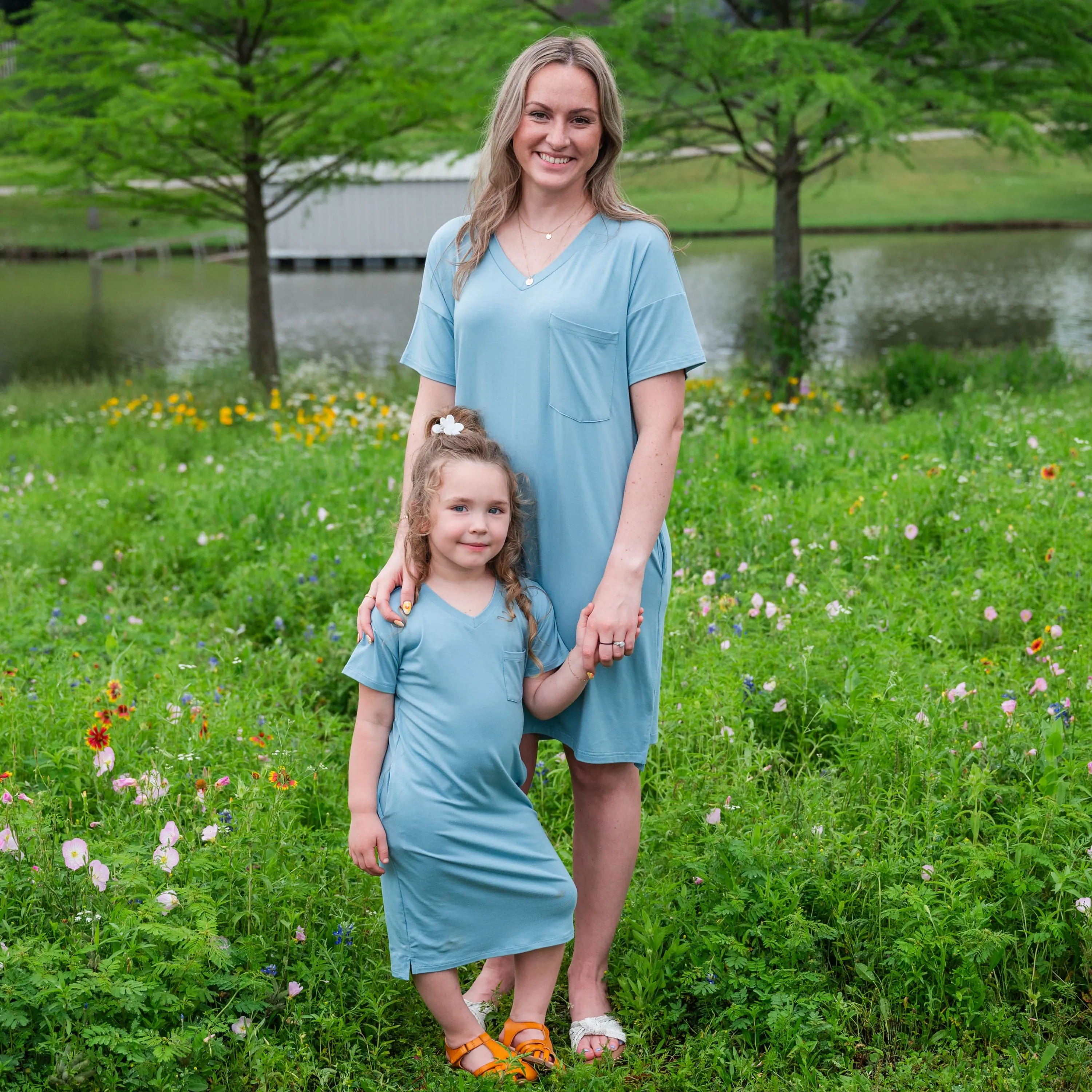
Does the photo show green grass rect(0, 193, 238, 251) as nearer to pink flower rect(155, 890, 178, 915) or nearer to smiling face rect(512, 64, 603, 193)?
smiling face rect(512, 64, 603, 193)

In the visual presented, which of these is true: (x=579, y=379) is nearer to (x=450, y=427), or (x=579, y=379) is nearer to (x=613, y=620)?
(x=450, y=427)

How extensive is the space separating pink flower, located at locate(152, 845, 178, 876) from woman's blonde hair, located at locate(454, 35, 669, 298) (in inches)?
54.0

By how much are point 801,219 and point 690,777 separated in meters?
43.2

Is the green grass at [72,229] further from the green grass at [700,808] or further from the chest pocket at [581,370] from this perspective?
the chest pocket at [581,370]

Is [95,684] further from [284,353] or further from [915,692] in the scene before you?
[284,353]

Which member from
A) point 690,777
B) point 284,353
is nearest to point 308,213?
point 284,353

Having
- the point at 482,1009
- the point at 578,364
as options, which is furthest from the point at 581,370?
the point at 482,1009

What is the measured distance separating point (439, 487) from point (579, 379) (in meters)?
0.36

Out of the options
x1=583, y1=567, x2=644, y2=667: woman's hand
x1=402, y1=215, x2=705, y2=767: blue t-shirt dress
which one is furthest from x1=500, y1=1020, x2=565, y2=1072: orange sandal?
x1=583, y1=567, x2=644, y2=667: woman's hand

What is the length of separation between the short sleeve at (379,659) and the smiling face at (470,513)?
8.0 inches

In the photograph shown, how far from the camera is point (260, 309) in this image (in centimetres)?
1184

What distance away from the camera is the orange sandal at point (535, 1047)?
2340 mm

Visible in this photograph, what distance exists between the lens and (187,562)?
5176 millimetres

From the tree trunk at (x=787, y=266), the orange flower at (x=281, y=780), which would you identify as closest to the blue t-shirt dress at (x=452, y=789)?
the orange flower at (x=281, y=780)
